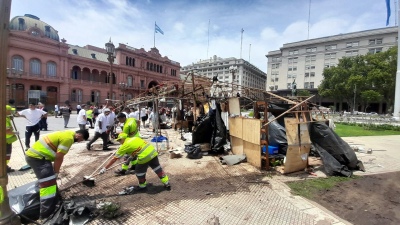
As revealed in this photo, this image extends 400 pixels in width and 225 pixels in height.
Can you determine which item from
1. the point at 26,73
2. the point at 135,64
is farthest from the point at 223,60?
the point at 26,73

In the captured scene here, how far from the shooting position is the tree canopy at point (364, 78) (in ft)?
116

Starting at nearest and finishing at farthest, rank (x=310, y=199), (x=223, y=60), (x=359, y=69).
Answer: (x=310, y=199) → (x=359, y=69) → (x=223, y=60)

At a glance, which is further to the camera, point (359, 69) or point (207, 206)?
point (359, 69)

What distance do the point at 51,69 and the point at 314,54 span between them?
205ft

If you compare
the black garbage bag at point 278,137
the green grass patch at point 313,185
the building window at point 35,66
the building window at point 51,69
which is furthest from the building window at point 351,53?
the building window at point 35,66

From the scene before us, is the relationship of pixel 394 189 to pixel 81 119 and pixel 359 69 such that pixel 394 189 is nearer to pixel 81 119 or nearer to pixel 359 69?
pixel 81 119

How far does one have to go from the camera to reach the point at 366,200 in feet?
14.9

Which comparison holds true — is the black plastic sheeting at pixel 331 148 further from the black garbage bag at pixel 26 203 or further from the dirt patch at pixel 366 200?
the black garbage bag at pixel 26 203

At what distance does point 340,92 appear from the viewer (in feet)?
138

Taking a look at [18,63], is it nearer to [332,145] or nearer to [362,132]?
[332,145]

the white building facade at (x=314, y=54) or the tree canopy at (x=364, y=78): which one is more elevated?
the white building facade at (x=314, y=54)

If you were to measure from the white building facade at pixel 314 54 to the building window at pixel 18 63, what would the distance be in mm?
47555

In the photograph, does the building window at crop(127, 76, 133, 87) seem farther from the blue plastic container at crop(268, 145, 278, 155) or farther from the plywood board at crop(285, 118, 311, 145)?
the plywood board at crop(285, 118, 311, 145)

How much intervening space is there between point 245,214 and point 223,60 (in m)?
110
